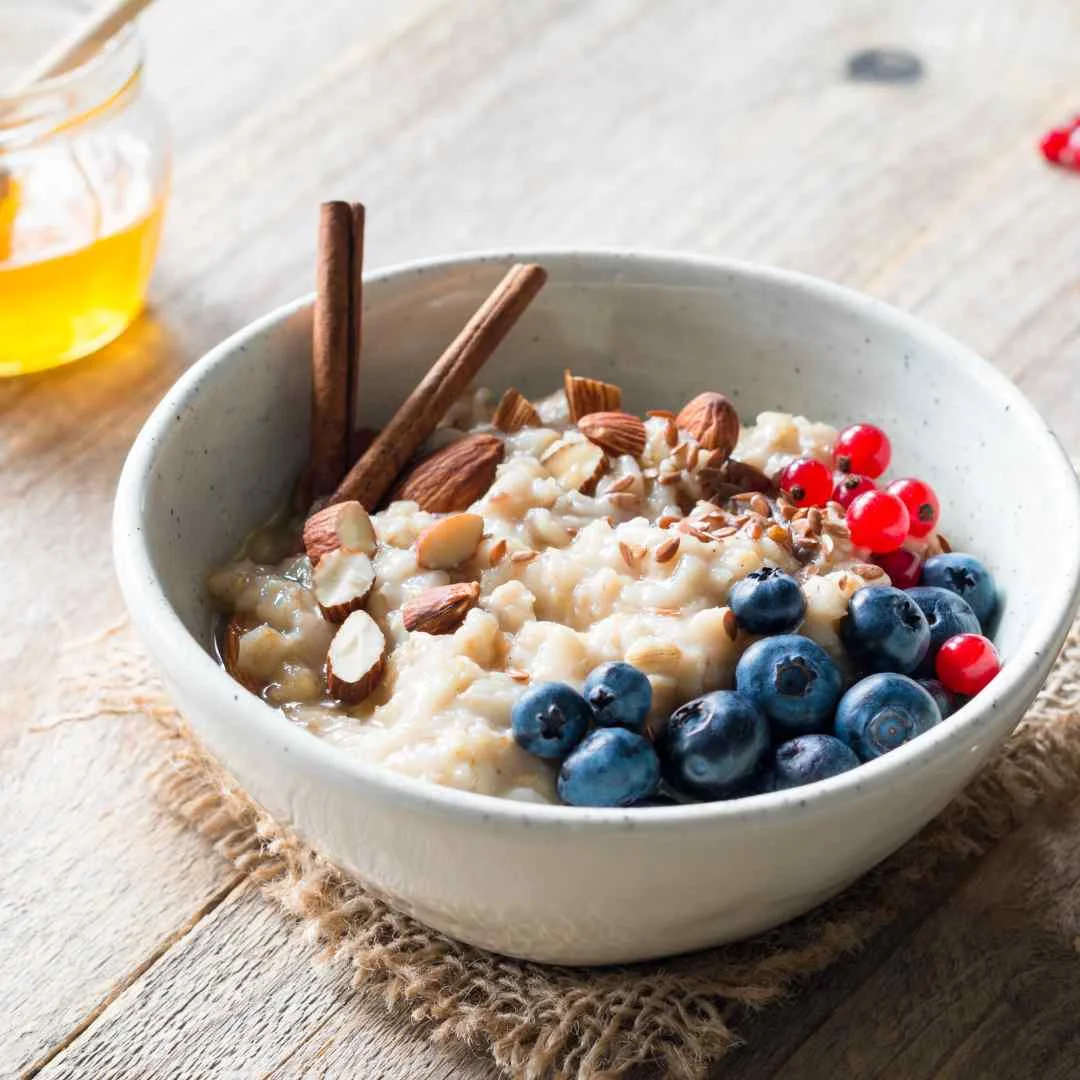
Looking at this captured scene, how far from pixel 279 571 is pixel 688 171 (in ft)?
4.66

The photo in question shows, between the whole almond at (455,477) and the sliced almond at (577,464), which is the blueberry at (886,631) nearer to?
the sliced almond at (577,464)

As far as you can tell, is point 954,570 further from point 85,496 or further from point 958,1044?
point 85,496

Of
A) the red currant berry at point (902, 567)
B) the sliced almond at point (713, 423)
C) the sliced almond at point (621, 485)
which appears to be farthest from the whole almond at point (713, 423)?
the red currant berry at point (902, 567)

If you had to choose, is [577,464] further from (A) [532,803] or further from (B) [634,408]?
(A) [532,803]

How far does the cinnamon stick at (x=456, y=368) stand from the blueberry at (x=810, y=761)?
657mm

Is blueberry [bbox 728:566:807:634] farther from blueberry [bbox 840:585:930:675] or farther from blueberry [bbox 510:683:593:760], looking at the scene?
blueberry [bbox 510:683:593:760]

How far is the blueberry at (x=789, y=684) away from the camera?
1.55 m

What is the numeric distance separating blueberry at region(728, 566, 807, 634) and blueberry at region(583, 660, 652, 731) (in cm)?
15

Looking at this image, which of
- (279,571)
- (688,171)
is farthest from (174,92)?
(279,571)

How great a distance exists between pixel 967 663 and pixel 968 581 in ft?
0.52

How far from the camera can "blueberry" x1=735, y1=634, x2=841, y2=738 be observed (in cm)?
155

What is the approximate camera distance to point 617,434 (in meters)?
1.90

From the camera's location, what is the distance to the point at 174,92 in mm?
3105

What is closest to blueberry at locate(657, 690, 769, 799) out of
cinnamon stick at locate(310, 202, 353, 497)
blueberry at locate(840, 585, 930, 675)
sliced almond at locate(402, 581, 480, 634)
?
blueberry at locate(840, 585, 930, 675)
